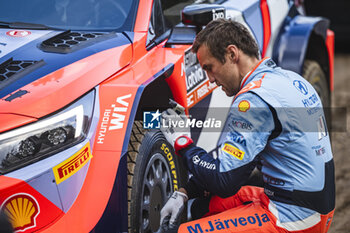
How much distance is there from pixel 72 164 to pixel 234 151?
2.36 feet

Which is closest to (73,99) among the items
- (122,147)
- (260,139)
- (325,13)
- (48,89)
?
(48,89)

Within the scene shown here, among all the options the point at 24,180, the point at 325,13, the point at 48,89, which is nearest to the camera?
the point at 24,180

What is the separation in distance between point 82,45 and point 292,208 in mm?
1337

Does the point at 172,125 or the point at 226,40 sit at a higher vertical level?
the point at 226,40

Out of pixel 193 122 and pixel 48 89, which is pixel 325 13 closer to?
pixel 193 122

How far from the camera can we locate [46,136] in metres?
2.53

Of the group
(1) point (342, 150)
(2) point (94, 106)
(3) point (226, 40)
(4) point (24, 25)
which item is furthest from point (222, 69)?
(1) point (342, 150)

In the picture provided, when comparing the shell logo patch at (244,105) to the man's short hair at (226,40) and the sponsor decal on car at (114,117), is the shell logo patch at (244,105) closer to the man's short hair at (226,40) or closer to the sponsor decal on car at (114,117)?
the man's short hair at (226,40)

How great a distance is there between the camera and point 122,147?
109 inches

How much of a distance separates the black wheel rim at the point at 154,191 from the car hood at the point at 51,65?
56 centimetres

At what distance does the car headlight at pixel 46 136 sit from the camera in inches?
95.0

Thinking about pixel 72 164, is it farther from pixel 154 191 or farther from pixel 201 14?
pixel 201 14

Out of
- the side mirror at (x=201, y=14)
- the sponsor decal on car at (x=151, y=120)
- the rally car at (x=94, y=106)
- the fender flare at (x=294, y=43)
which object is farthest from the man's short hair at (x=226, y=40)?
the fender flare at (x=294, y=43)

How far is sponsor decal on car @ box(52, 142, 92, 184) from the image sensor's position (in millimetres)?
2484
